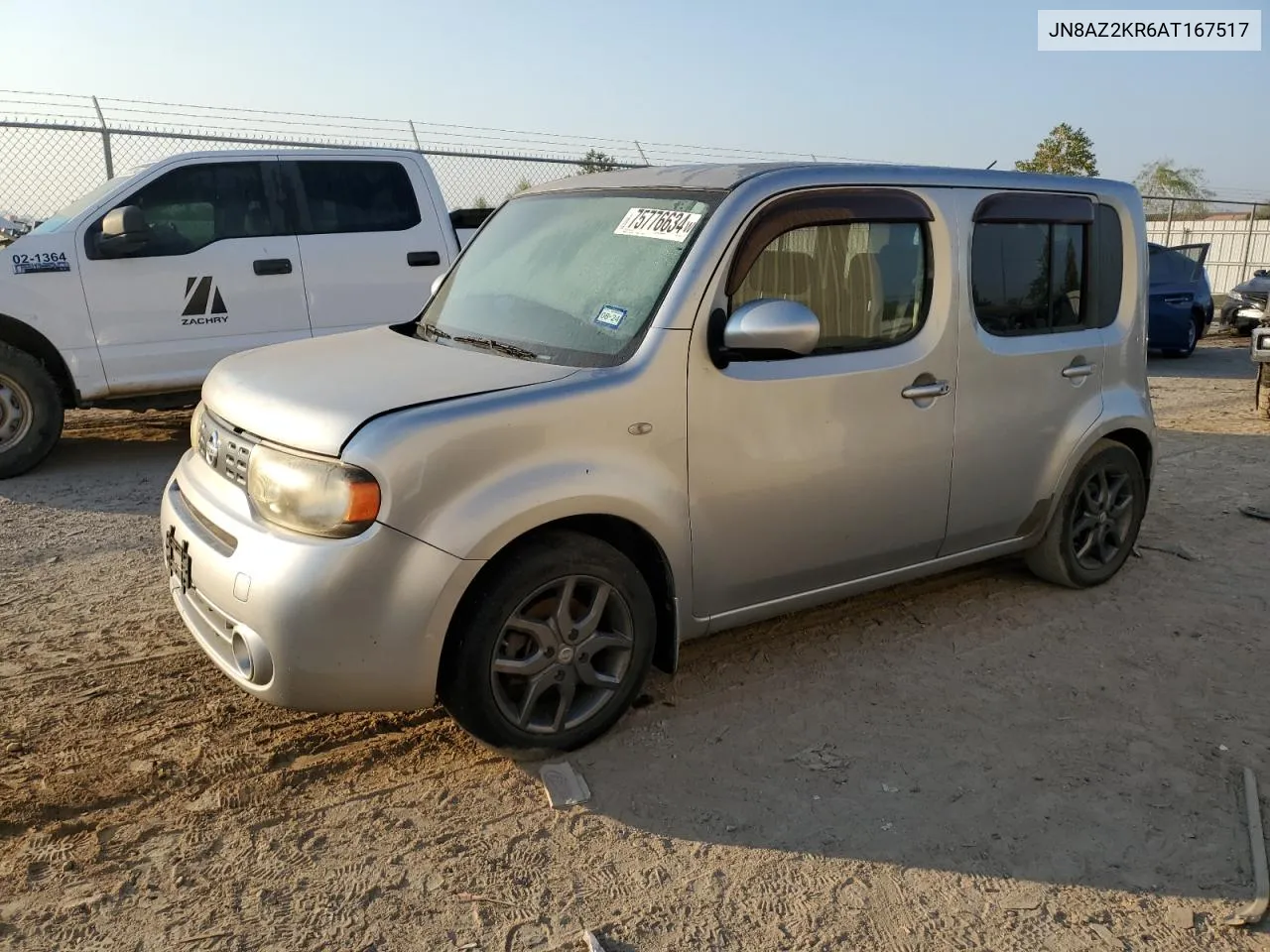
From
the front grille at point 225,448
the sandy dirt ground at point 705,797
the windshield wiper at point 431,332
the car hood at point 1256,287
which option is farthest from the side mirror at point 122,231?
the car hood at point 1256,287

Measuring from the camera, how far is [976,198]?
411 cm

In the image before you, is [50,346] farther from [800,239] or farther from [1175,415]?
[1175,415]

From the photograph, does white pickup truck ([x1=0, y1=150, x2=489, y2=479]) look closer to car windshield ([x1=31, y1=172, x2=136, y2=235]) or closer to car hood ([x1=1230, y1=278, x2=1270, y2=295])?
car windshield ([x1=31, y1=172, x2=136, y2=235])

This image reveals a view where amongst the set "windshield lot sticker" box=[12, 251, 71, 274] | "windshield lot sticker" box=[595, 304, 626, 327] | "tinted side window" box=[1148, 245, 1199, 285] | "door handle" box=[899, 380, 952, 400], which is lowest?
"tinted side window" box=[1148, 245, 1199, 285]

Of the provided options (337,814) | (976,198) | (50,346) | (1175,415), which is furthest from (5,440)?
(1175,415)

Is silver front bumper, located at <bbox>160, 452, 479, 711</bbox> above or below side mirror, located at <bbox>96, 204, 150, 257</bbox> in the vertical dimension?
below

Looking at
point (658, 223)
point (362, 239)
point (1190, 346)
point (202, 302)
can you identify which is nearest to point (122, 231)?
point (202, 302)

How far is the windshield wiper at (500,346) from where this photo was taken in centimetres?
345

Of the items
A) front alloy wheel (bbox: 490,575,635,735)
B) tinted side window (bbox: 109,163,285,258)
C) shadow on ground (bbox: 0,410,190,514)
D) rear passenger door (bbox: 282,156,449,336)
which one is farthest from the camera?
rear passenger door (bbox: 282,156,449,336)

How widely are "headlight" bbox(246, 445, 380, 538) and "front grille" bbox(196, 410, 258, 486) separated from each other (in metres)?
0.20

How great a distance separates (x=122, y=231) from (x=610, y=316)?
458 cm

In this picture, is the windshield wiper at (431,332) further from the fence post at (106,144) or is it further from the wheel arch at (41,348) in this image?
the fence post at (106,144)

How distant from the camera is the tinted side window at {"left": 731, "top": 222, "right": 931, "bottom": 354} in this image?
3576mm

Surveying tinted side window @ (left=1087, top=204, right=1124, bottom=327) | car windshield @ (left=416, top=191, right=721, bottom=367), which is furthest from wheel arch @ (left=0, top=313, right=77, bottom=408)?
tinted side window @ (left=1087, top=204, right=1124, bottom=327)
